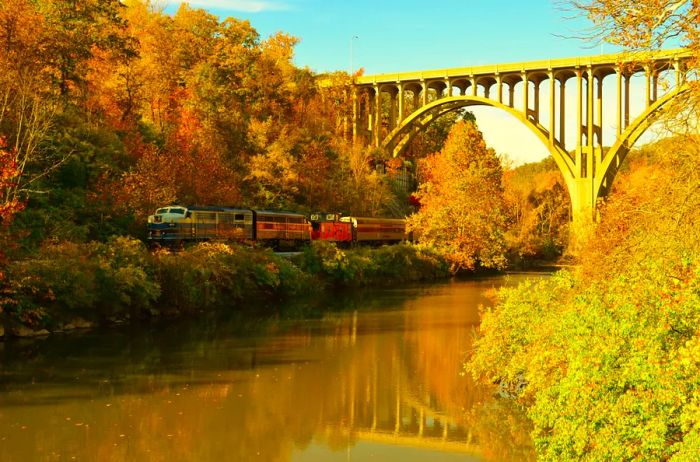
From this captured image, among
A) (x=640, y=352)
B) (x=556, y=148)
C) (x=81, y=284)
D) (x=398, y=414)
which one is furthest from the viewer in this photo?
(x=556, y=148)

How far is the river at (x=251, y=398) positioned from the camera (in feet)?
43.0

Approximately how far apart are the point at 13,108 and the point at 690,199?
86.3ft

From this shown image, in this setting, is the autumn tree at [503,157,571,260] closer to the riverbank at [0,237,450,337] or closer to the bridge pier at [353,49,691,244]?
the bridge pier at [353,49,691,244]

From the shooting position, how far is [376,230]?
167ft

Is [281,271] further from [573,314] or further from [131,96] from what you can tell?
[573,314]

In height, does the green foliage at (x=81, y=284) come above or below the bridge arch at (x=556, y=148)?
below

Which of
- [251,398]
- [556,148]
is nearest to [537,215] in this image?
[556,148]

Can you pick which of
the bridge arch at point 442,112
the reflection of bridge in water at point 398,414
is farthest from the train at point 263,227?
the reflection of bridge in water at point 398,414

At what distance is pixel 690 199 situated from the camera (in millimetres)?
10789

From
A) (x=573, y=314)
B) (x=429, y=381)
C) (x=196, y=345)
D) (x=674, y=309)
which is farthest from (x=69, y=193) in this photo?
(x=674, y=309)

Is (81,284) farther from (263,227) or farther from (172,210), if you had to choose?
(263,227)

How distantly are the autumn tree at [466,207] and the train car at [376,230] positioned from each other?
2.76m

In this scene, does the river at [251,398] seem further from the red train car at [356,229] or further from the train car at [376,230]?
the train car at [376,230]

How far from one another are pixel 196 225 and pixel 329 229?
1299cm
